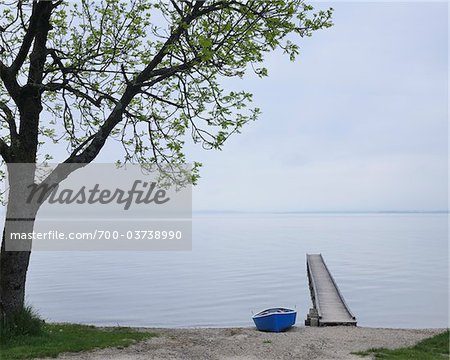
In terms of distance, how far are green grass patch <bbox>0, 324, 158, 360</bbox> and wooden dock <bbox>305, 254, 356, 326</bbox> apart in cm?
854

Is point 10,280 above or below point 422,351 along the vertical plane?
above

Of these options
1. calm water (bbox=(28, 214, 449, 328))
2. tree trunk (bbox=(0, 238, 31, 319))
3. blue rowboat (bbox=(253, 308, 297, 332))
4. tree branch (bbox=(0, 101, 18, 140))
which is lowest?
calm water (bbox=(28, 214, 449, 328))

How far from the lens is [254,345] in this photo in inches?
578

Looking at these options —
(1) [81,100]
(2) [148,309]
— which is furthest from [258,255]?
(1) [81,100]

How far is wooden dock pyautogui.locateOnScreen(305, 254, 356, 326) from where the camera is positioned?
2108 centimetres

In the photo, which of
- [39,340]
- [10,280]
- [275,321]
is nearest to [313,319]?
[275,321]

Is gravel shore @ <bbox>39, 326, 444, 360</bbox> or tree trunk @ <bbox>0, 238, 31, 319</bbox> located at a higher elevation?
tree trunk @ <bbox>0, 238, 31, 319</bbox>

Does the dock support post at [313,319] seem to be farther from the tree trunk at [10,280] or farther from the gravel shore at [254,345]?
the tree trunk at [10,280]

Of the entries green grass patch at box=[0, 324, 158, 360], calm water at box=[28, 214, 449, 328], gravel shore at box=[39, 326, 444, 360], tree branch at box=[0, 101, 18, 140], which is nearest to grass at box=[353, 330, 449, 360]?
gravel shore at box=[39, 326, 444, 360]

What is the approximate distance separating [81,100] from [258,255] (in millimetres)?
51124

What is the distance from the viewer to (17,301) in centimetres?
1377

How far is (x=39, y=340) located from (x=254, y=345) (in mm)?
6256
